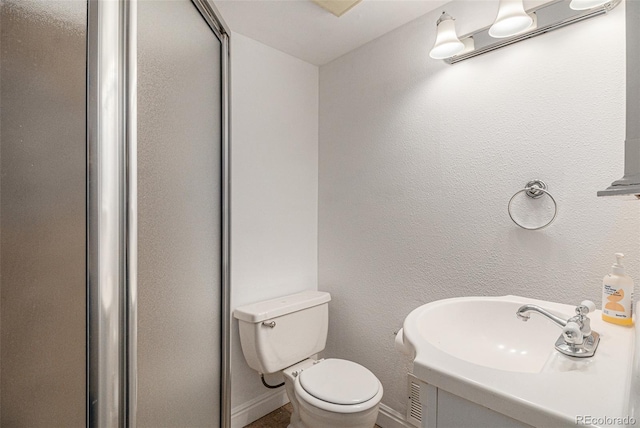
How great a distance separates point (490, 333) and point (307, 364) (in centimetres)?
105

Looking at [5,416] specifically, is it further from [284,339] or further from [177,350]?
[284,339]

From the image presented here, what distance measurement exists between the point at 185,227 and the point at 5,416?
0.53 meters

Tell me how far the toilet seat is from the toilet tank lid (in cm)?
32

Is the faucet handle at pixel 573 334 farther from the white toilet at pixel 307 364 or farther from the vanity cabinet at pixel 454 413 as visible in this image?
the white toilet at pixel 307 364

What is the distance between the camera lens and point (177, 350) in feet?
3.01

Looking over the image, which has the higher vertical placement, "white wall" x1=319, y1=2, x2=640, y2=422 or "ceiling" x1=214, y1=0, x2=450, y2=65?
"ceiling" x1=214, y1=0, x2=450, y2=65

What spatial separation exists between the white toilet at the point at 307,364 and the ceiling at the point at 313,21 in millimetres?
Answer: 1473

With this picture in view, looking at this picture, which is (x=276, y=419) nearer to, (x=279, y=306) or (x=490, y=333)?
(x=279, y=306)

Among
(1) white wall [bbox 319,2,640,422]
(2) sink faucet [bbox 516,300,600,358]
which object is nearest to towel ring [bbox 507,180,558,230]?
(1) white wall [bbox 319,2,640,422]

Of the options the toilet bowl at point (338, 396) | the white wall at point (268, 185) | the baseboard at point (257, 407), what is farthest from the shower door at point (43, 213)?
the baseboard at point (257, 407)

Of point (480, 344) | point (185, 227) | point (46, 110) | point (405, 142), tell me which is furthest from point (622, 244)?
point (46, 110)

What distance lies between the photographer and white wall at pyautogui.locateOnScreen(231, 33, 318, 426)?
5.91 feet

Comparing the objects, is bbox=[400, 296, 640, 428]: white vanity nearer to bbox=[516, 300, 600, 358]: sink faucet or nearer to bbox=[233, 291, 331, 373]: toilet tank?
bbox=[516, 300, 600, 358]: sink faucet

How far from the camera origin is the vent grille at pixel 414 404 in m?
1.59
